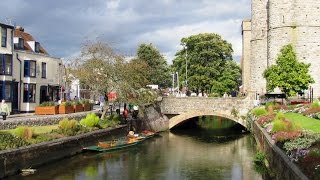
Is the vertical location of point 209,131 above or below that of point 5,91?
below

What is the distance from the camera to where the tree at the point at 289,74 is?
53.6 metres

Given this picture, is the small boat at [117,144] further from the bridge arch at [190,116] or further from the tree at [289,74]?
the tree at [289,74]

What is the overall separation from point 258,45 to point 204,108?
49.5 ft

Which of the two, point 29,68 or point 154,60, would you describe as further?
point 154,60

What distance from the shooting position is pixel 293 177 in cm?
1573

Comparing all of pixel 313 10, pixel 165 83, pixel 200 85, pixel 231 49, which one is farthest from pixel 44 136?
pixel 165 83

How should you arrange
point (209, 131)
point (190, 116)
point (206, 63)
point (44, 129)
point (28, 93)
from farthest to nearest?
point (206, 63)
point (209, 131)
point (190, 116)
point (28, 93)
point (44, 129)

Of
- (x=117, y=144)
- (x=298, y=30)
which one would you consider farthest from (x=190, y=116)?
(x=117, y=144)

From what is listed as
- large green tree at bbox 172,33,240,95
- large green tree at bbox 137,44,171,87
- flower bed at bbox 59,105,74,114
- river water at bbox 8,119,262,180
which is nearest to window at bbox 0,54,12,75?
flower bed at bbox 59,105,74,114

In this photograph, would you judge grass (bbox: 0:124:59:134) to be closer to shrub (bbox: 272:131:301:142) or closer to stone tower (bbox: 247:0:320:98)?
shrub (bbox: 272:131:301:142)

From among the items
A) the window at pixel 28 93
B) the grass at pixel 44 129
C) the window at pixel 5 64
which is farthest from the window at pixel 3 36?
the grass at pixel 44 129

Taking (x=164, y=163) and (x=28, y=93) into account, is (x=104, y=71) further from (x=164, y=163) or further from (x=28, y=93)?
(x=164, y=163)

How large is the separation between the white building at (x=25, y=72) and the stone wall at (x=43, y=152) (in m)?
10.6

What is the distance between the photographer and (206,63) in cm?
8800
